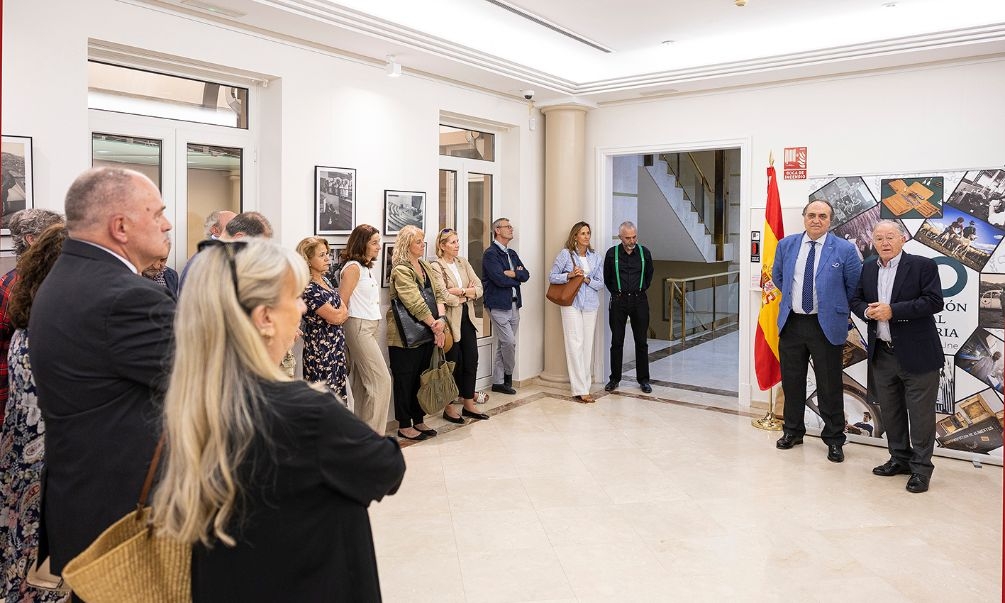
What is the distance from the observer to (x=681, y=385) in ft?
26.0

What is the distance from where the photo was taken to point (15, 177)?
3.92 m

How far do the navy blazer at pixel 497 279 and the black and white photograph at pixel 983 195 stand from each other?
11.9 ft

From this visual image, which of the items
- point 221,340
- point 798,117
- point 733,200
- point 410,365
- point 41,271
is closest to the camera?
point 221,340

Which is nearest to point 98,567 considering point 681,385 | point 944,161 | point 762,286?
point 762,286

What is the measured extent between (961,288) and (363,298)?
4354mm

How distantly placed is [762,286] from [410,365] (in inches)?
117

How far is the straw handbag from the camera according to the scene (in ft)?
4.75

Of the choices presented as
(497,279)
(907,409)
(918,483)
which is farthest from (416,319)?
(918,483)

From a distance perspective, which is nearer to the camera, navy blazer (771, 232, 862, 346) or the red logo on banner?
navy blazer (771, 232, 862, 346)

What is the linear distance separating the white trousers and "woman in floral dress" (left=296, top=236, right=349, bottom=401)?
284 centimetres

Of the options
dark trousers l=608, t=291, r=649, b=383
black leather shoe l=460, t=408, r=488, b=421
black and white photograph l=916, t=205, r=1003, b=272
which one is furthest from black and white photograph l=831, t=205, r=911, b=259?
black leather shoe l=460, t=408, r=488, b=421

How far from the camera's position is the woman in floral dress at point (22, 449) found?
2.63 meters

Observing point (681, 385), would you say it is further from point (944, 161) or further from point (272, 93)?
point (272, 93)

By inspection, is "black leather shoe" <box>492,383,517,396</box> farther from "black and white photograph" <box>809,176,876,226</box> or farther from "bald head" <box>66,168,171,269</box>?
"bald head" <box>66,168,171,269</box>
